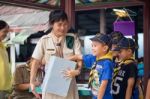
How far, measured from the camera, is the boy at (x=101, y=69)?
3.61 meters

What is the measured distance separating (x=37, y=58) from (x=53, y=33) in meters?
0.29

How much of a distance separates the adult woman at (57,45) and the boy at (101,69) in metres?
0.11

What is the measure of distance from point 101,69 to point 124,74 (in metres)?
0.68

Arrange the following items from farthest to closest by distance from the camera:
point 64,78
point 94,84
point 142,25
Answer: point 142,25, point 94,84, point 64,78

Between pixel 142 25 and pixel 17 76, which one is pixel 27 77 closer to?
pixel 17 76

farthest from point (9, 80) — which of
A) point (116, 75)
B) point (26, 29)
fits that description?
point (26, 29)

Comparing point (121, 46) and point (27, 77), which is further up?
point (121, 46)

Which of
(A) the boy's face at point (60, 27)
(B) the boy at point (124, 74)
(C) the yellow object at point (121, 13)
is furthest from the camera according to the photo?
(C) the yellow object at point (121, 13)

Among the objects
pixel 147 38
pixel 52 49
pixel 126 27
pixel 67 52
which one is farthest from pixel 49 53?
pixel 126 27

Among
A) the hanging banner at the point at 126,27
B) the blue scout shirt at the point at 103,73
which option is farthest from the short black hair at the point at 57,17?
the hanging banner at the point at 126,27

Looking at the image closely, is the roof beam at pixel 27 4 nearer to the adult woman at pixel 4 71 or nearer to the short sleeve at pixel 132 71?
the adult woman at pixel 4 71

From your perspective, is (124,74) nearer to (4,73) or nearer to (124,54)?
(124,54)

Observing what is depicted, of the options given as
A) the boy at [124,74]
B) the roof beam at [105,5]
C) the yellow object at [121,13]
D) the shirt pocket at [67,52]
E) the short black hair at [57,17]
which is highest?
the short black hair at [57,17]

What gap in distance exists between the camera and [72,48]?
3.63m
